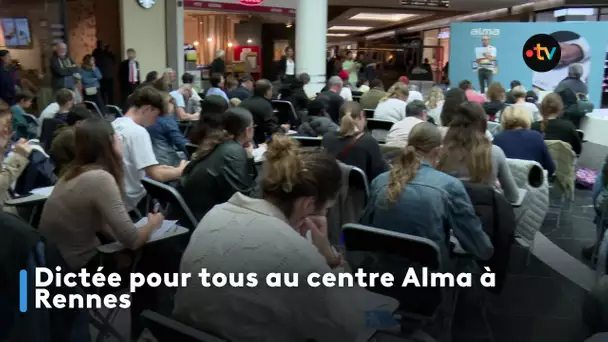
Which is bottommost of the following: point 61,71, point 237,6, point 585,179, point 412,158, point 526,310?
point 526,310

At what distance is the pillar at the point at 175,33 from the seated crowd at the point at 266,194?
7.74m

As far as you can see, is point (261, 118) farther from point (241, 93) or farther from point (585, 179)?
point (585, 179)

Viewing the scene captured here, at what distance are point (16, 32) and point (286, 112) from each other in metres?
6.68

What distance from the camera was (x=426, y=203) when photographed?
9.07ft

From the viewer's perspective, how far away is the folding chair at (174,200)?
313 cm

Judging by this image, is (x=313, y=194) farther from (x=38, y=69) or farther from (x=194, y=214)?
(x=38, y=69)

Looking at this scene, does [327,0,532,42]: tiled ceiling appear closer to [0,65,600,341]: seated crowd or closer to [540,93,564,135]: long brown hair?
[540,93,564,135]: long brown hair

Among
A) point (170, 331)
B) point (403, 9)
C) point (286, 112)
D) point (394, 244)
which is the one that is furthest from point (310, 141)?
point (403, 9)

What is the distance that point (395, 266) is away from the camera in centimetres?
270

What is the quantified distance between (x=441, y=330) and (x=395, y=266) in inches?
34.4

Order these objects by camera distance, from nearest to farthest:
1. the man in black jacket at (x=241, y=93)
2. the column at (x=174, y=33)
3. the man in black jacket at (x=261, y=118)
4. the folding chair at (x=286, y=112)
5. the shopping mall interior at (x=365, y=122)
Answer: the shopping mall interior at (x=365, y=122)
the man in black jacket at (x=261, y=118)
the folding chair at (x=286, y=112)
the man in black jacket at (x=241, y=93)
the column at (x=174, y=33)

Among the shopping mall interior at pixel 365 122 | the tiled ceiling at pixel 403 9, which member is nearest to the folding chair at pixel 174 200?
the shopping mall interior at pixel 365 122

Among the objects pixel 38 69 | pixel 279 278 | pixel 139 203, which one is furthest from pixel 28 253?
pixel 38 69

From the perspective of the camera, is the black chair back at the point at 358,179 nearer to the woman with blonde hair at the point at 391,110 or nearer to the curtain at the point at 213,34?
the woman with blonde hair at the point at 391,110
